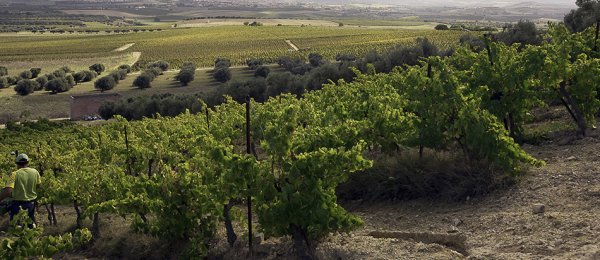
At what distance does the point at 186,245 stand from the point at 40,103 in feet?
176

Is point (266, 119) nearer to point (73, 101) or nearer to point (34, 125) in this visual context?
point (34, 125)

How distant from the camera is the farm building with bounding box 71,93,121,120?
178 ft

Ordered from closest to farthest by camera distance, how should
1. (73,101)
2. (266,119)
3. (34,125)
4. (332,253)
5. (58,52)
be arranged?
(332,253)
(266,119)
(34,125)
(73,101)
(58,52)

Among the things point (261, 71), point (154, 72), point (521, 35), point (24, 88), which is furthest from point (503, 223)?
point (154, 72)

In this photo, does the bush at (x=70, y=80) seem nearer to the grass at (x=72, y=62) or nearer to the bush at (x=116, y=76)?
the bush at (x=116, y=76)

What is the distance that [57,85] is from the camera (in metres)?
65.5

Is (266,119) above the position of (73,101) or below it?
above

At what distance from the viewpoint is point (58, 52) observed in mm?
103938

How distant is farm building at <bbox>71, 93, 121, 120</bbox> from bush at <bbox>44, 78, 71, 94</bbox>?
28.6ft

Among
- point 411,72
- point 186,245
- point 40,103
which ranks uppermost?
point 411,72

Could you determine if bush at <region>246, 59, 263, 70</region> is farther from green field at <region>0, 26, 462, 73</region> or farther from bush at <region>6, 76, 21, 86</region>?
bush at <region>6, 76, 21, 86</region>

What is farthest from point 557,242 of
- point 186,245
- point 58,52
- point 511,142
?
point 58,52

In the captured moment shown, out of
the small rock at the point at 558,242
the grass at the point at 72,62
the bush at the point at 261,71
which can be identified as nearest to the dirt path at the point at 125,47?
the grass at the point at 72,62

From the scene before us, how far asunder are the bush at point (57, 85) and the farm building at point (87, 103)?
8727 millimetres
